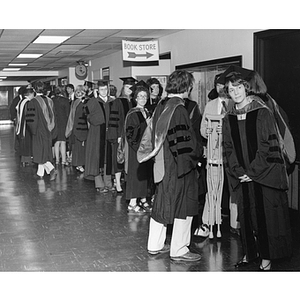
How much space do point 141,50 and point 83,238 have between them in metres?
3.74

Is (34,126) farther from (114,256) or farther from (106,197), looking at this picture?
(114,256)

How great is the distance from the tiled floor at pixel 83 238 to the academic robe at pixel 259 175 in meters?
0.29

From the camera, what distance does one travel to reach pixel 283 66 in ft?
18.0

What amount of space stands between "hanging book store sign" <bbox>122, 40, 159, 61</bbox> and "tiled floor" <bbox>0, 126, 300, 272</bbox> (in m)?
2.11

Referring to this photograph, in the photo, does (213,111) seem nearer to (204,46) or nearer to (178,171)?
(178,171)

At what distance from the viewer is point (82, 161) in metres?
8.62

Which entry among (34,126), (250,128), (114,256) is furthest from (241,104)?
(34,126)

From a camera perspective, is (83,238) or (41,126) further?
(41,126)

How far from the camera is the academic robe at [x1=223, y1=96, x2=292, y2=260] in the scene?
348 cm

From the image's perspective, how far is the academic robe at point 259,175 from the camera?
3.48m

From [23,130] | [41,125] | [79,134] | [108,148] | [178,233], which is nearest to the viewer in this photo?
[178,233]

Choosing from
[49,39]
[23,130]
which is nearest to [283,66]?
[23,130]

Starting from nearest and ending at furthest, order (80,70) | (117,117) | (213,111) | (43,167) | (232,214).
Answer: (213,111)
(232,214)
(117,117)
(43,167)
(80,70)

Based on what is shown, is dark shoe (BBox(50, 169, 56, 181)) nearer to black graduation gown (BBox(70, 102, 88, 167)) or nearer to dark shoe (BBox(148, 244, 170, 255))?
black graduation gown (BBox(70, 102, 88, 167))
